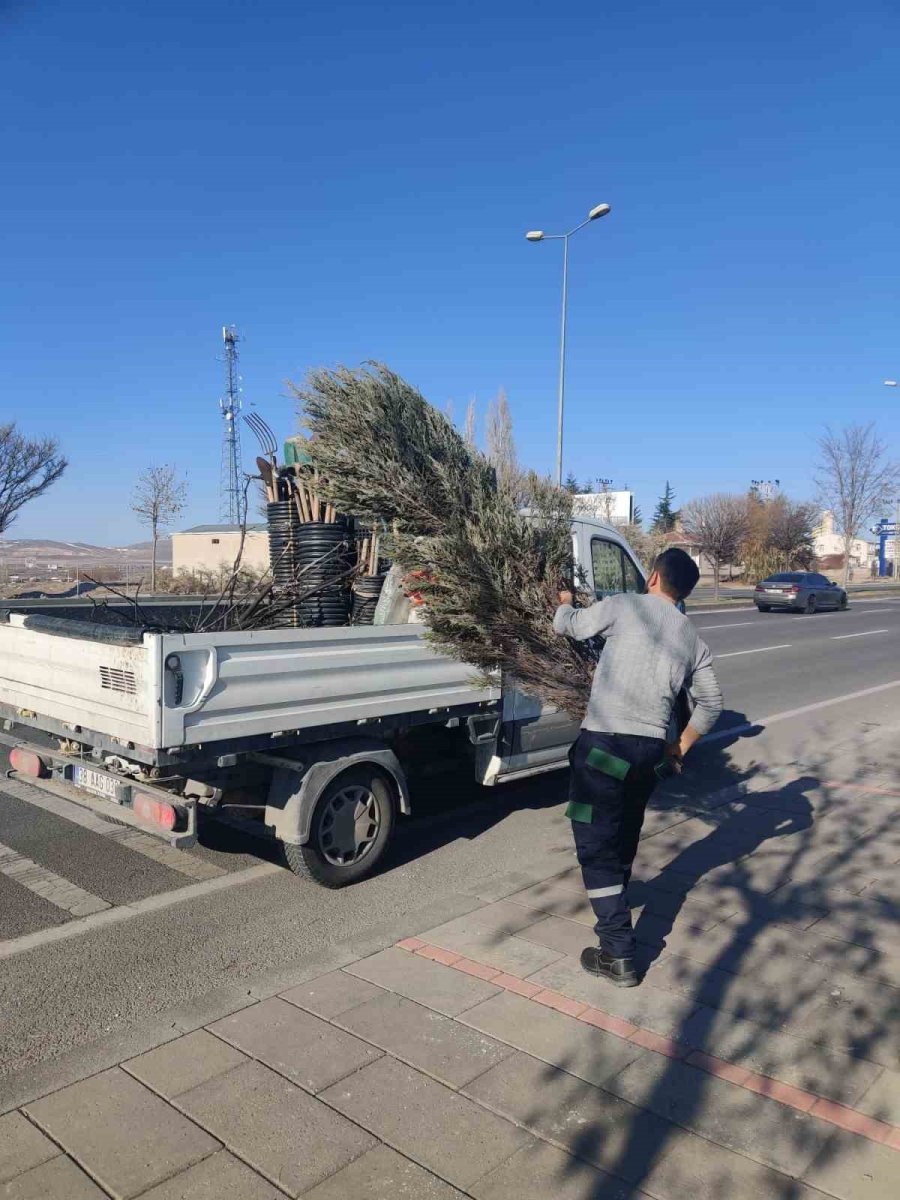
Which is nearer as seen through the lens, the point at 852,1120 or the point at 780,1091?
the point at 852,1120

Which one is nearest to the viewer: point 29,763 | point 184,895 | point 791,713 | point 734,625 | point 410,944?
point 410,944

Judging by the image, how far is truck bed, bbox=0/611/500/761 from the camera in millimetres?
4211

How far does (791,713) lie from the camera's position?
11.1 metres

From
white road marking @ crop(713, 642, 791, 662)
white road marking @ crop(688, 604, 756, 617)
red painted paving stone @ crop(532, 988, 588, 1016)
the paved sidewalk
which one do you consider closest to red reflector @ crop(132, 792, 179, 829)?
the paved sidewalk

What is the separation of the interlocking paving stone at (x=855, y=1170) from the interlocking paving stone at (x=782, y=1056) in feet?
0.81

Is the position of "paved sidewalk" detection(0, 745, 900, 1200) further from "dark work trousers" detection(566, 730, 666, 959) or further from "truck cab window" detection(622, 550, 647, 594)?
"truck cab window" detection(622, 550, 647, 594)

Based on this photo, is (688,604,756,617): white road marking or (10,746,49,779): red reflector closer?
(10,746,49,779): red reflector

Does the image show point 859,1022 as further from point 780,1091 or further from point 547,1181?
point 547,1181

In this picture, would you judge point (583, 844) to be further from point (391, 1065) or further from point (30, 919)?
point (30, 919)

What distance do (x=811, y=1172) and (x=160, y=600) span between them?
5521mm

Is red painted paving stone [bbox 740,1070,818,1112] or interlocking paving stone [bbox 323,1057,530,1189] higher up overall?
interlocking paving stone [bbox 323,1057,530,1189]

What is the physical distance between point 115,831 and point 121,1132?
132 inches

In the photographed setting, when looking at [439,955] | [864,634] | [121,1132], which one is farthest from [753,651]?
[121,1132]

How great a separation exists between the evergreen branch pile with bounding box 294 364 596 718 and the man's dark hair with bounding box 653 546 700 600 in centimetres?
81
